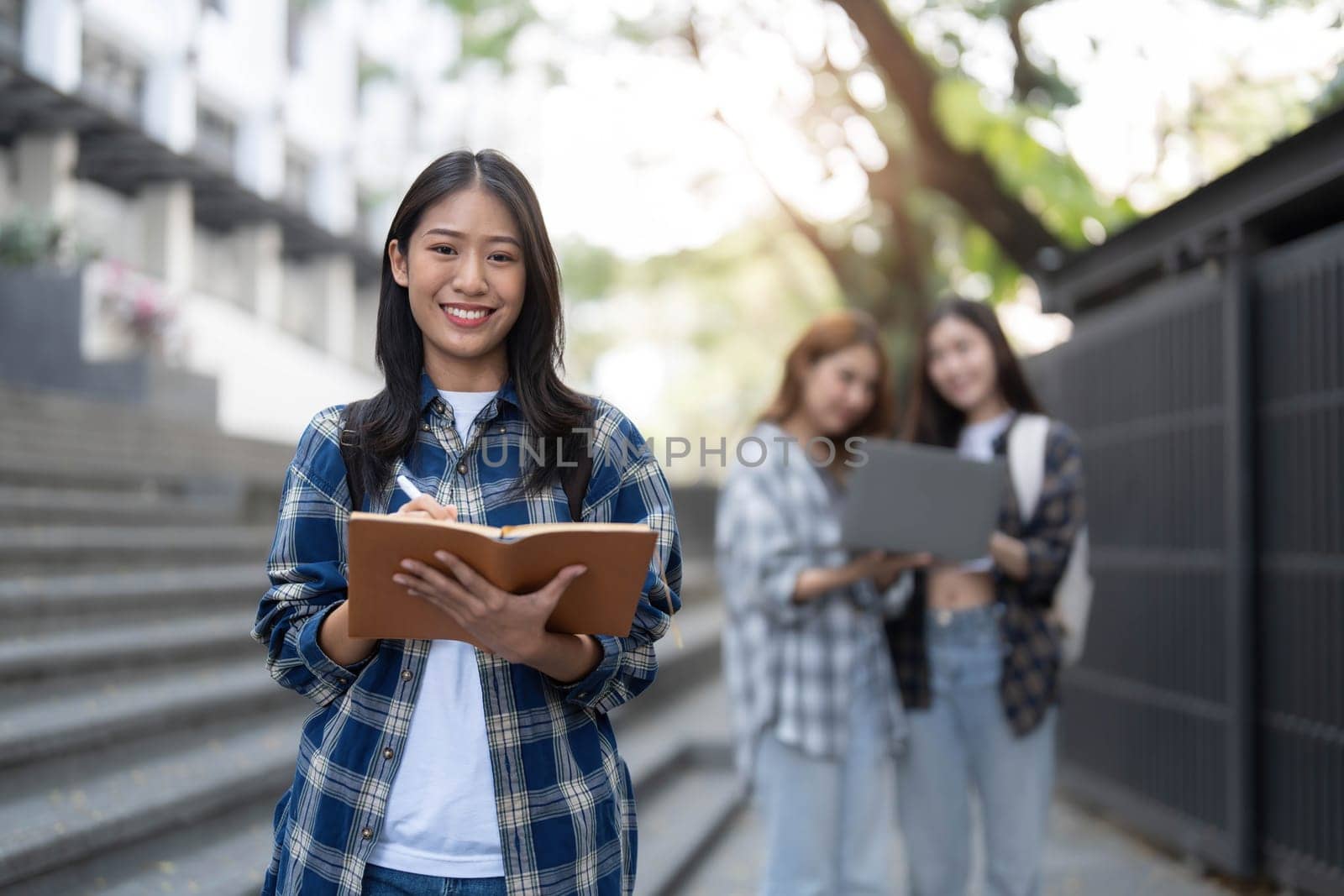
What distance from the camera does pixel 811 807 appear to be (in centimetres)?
345

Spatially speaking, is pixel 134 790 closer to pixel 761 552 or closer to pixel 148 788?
pixel 148 788

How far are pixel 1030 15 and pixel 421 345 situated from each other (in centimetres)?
809

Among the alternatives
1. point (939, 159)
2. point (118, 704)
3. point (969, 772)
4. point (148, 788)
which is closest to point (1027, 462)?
point (969, 772)

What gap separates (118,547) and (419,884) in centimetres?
450

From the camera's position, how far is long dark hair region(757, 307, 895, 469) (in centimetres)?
360

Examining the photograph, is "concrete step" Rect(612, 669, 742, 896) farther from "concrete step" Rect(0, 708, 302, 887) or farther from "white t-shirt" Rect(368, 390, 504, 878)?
"white t-shirt" Rect(368, 390, 504, 878)

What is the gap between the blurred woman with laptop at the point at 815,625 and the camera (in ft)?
11.3

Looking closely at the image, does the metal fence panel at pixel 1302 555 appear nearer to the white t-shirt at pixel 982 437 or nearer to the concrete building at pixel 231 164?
the white t-shirt at pixel 982 437

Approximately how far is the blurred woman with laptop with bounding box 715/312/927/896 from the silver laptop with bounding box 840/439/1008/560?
195 millimetres

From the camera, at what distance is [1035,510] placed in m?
3.59

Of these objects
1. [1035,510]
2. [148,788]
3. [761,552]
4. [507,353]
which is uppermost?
[507,353]

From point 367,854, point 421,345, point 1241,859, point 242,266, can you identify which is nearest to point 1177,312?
point 1241,859

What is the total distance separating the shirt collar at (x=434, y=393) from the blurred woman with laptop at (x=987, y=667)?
1.87 metres

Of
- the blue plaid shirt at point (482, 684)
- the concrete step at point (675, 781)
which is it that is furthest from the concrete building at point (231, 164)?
the blue plaid shirt at point (482, 684)
